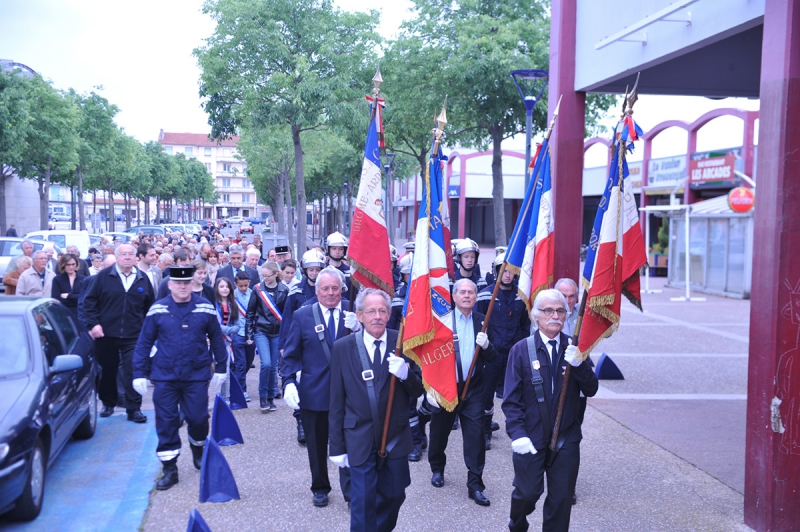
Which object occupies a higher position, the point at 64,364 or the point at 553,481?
the point at 64,364

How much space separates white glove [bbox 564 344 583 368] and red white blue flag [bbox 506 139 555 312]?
1.99 metres

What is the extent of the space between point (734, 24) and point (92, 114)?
39.6 meters

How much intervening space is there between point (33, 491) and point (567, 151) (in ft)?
24.8

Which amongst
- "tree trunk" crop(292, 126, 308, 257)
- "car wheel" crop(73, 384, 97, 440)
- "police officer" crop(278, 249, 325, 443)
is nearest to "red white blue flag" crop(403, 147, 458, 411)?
"police officer" crop(278, 249, 325, 443)

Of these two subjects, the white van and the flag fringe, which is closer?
the flag fringe

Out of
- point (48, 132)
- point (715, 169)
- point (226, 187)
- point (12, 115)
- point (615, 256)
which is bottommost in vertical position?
point (615, 256)

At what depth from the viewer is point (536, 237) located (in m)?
6.65

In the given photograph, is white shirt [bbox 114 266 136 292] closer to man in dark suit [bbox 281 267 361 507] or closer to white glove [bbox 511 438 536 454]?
man in dark suit [bbox 281 267 361 507]

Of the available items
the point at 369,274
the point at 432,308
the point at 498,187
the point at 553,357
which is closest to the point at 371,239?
the point at 369,274

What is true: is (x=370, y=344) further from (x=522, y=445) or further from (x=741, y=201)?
(x=741, y=201)

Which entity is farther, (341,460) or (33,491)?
(33,491)

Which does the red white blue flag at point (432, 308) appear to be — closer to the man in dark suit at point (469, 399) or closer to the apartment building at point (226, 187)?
the man in dark suit at point (469, 399)

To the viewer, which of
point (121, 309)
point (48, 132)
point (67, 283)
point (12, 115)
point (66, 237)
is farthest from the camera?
point (48, 132)

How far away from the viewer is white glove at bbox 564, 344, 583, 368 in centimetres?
453
